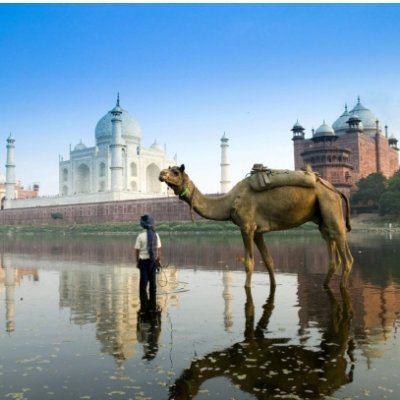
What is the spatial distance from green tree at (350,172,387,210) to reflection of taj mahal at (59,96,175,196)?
106 ft

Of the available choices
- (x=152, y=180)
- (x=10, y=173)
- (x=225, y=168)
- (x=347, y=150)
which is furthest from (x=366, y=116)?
(x=10, y=173)

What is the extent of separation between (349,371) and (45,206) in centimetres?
7402

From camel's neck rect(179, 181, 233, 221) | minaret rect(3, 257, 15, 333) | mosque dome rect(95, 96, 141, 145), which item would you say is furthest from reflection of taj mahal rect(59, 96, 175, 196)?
camel's neck rect(179, 181, 233, 221)

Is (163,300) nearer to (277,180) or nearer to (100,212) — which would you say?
(277,180)

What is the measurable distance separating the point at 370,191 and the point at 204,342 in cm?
5234

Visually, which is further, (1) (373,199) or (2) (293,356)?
(1) (373,199)

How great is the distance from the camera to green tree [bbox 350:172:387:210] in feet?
174

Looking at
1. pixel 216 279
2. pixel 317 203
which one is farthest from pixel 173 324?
pixel 216 279

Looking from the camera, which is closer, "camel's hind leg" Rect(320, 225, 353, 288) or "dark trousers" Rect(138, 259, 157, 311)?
"dark trousers" Rect(138, 259, 157, 311)

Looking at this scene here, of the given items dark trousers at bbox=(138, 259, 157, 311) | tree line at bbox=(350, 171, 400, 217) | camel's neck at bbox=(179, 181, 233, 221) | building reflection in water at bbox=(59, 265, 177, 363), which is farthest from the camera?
tree line at bbox=(350, 171, 400, 217)

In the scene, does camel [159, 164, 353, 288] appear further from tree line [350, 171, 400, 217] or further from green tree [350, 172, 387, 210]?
green tree [350, 172, 387, 210]

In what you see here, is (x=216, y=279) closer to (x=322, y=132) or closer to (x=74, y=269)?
(x=74, y=269)

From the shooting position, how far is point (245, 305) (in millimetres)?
6398

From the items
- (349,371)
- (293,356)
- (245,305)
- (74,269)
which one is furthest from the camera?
(74,269)
